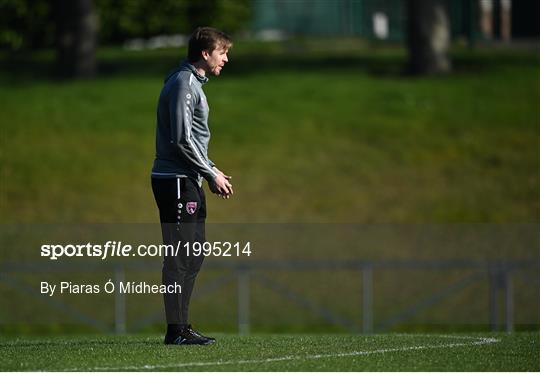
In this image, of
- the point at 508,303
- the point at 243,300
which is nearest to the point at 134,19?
the point at 243,300

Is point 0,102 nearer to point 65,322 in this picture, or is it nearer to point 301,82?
point 301,82

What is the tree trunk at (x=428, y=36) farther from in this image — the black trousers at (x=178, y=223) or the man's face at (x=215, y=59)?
the black trousers at (x=178, y=223)

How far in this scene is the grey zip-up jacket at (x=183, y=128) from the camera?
337 inches

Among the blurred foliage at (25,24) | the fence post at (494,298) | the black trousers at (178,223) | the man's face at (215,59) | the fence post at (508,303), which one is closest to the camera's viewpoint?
the black trousers at (178,223)

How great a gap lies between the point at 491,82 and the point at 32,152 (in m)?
9.65

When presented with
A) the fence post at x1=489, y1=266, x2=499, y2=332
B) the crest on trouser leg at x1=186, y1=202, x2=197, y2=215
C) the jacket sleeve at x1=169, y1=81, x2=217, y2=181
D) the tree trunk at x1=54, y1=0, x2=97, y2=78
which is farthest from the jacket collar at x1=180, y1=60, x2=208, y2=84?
the tree trunk at x1=54, y1=0, x2=97, y2=78

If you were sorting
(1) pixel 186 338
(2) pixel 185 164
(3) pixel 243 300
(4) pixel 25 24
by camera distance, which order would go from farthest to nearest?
(4) pixel 25 24
(3) pixel 243 300
(1) pixel 186 338
(2) pixel 185 164

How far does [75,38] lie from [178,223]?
20825 millimetres

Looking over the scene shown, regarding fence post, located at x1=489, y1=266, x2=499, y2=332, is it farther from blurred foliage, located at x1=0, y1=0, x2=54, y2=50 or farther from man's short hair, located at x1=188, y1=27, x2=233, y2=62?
blurred foliage, located at x1=0, y1=0, x2=54, y2=50

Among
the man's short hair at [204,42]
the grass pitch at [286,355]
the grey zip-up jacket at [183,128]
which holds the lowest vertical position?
the grass pitch at [286,355]

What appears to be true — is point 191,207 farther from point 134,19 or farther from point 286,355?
point 134,19

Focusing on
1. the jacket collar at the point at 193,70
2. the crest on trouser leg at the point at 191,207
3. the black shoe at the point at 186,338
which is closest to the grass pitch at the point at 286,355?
the black shoe at the point at 186,338

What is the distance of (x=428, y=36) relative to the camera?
2789 cm

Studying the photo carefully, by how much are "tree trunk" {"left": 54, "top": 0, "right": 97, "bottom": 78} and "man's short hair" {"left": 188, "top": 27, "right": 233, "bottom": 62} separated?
19961 mm
